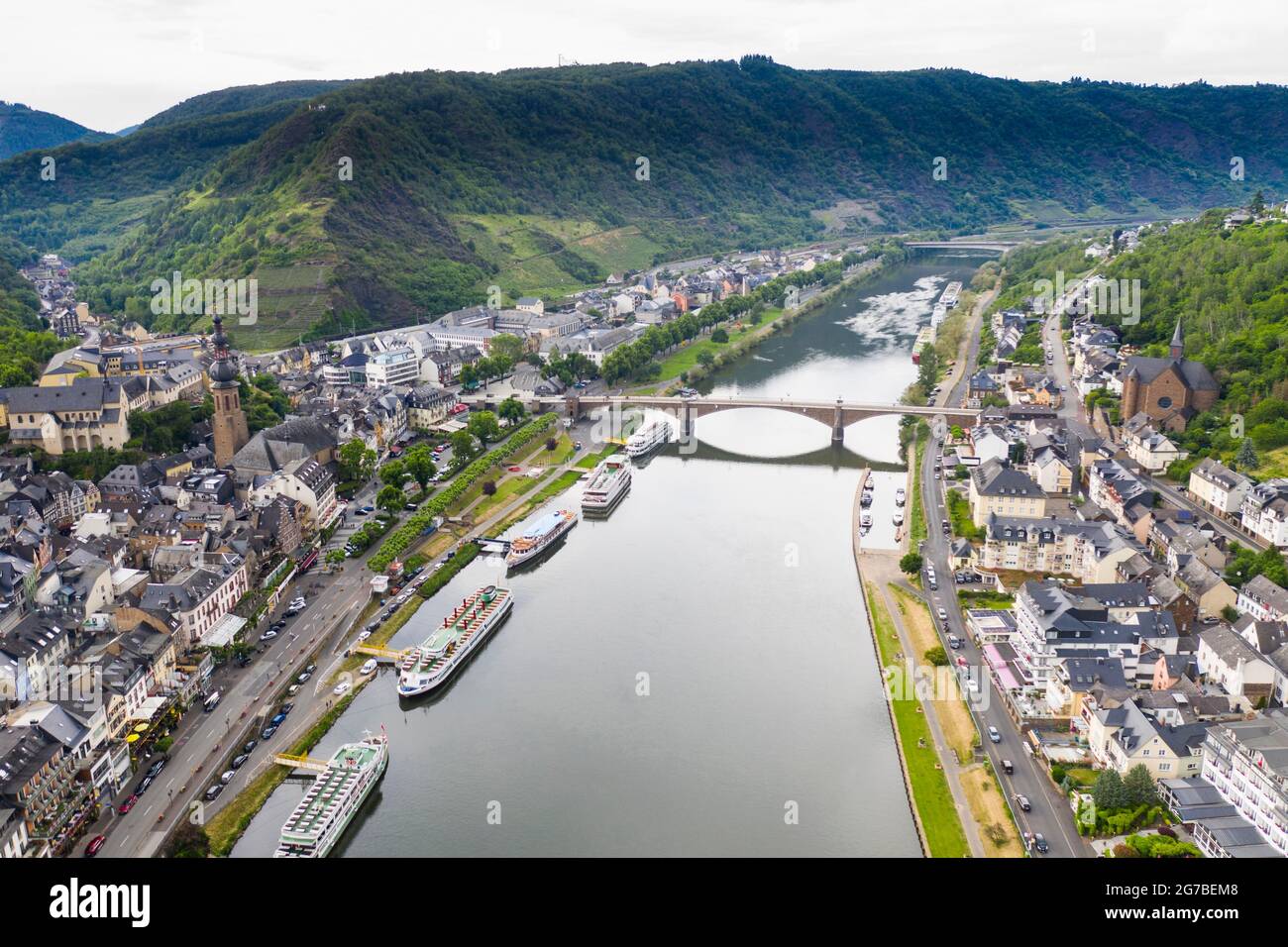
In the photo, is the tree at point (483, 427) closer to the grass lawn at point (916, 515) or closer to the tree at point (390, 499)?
the tree at point (390, 499)

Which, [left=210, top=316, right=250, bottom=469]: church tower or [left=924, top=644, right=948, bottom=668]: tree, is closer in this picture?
[left=924, top=644, right=948, bottom=668]: tree

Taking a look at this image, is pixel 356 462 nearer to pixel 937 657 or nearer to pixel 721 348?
pixel 937 657

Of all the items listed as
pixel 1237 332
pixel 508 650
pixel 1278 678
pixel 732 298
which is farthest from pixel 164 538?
pixel 732 298

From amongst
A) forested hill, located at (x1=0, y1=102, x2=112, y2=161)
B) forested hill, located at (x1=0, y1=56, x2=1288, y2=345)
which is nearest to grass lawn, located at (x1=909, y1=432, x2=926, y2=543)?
forested hill, located at (x1=0, y1=56, x2=1288, y2=345)

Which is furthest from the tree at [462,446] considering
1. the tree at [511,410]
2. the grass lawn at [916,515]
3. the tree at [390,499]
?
the grass lawn at [916,515]

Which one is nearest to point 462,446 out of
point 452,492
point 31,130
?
point 452,492

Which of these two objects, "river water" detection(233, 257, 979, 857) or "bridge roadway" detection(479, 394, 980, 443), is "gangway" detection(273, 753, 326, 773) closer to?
"river water" detection(233, 257, 979, 857)
